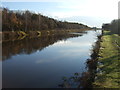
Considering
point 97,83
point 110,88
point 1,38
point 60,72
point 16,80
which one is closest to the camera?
point 110,88

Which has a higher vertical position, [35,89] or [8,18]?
[8,18]

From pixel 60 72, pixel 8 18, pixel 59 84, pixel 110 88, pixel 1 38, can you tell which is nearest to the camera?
pixel 110 88

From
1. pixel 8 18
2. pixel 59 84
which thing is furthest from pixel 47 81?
pixel 8 18

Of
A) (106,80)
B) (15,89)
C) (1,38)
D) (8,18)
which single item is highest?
(8,18)

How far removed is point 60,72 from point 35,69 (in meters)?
1.95

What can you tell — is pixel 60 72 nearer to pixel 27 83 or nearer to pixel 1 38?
pixel 27 83

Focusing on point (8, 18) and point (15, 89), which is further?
point (8, 18)

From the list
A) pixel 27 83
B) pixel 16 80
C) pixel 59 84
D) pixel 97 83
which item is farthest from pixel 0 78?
pixel 97 83

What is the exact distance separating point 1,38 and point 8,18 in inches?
425

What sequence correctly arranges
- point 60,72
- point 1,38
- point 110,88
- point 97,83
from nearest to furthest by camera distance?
1. point 110,88
2. point 97,83
3. point 60,72
4. point 1,38

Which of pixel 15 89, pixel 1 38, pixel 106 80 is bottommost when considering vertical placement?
pixel 15 89

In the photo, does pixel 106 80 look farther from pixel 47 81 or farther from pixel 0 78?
pixel 0 78

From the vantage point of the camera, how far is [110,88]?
6.66 m

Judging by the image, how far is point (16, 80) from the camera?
9094 mm
